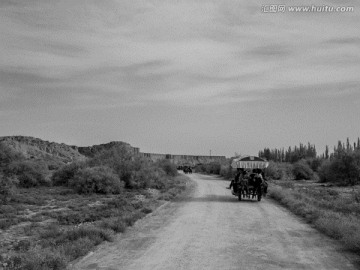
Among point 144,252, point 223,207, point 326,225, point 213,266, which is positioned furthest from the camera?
point 223,207

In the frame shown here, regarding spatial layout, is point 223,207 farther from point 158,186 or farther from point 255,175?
point 158,186

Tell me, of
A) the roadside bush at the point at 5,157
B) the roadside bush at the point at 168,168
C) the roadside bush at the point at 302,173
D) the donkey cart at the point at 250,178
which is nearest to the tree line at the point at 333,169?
the roadside bush at the point at 302,173

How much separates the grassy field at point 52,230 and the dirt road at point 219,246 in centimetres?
47

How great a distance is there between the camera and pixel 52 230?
13.8 m

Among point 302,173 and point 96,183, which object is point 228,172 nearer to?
point 302,173

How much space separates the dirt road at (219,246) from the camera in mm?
9328

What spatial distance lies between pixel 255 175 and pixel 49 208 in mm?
12006

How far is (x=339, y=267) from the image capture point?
9.26 m

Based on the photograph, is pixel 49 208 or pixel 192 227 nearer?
pixel 192 227

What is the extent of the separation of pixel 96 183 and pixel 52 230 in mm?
16929

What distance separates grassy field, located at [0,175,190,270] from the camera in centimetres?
909

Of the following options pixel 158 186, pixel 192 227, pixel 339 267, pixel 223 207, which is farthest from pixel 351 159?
pixel 339 267

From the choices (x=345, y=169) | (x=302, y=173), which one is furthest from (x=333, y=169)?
(x=302, y=173)

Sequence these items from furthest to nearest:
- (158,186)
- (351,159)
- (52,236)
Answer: (351,159)
(158,186)
(52,236)
